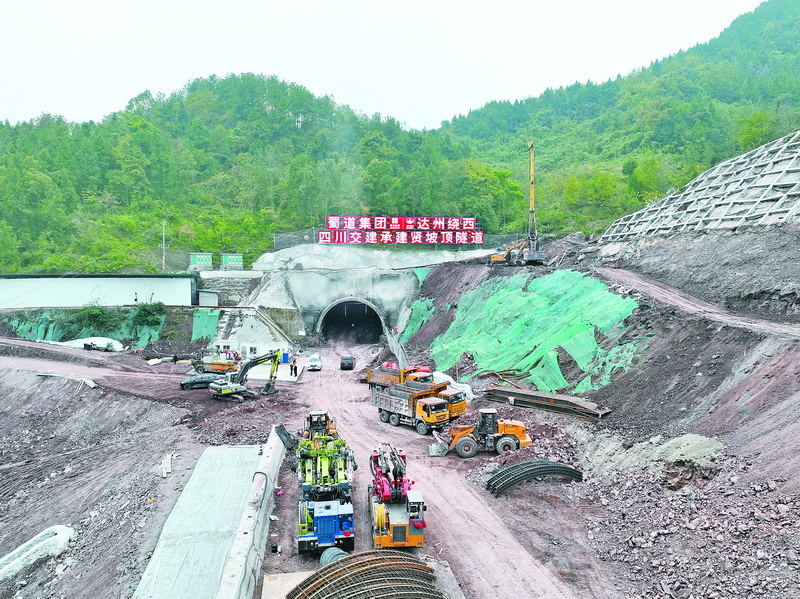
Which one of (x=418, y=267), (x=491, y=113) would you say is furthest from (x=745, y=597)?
(x=491, y=113)

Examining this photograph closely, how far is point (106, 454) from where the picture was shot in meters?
23.3

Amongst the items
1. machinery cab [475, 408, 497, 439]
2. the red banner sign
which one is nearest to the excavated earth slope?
machinery cab [475, 408, 497, 439]

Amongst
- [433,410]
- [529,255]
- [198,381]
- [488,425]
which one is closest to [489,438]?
[488,425]

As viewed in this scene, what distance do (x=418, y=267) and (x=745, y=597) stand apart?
4745 cm

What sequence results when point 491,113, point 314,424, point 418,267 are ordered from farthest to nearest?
point 491,113
point 418,267
point 314,424

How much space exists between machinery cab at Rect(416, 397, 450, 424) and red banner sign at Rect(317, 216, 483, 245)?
123ft

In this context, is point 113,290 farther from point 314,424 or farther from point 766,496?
point 766,496

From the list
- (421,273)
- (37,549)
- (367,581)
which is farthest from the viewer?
(421,273)

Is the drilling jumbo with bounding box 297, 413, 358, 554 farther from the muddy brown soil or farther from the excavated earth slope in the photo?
the muddy brown soil

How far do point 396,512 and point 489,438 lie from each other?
7222mm

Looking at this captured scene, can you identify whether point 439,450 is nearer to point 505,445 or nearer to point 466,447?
point 466,447

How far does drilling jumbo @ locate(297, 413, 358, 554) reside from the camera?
43.0 feet

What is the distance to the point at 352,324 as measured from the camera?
210 ft

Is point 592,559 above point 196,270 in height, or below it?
below
